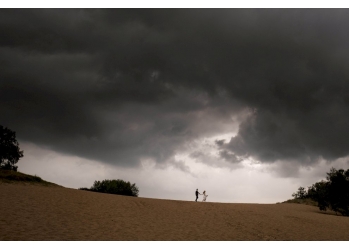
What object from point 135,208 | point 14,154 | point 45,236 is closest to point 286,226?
point 135,208

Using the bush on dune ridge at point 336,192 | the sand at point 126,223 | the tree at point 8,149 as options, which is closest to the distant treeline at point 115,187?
the tree at point 8,149

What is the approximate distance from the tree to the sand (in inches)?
1323

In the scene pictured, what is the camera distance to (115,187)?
2751 inches

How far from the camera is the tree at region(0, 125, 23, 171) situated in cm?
6081

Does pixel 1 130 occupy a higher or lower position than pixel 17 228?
higher

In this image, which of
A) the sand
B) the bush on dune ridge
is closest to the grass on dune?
the sand

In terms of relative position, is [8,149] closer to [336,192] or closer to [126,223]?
[126,223]

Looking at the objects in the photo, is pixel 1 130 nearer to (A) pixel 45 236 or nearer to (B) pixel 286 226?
(A) pixel 45 236

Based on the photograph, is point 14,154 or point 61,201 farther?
point 14,154

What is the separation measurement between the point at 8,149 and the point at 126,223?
166 ft

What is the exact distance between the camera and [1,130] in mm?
62094

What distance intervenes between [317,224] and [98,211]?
80.0 ft

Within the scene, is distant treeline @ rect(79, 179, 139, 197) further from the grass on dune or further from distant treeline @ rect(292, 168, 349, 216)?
distant treeline @ rect(292, 168, 349, 216)

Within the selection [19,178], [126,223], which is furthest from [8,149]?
[126,223]
